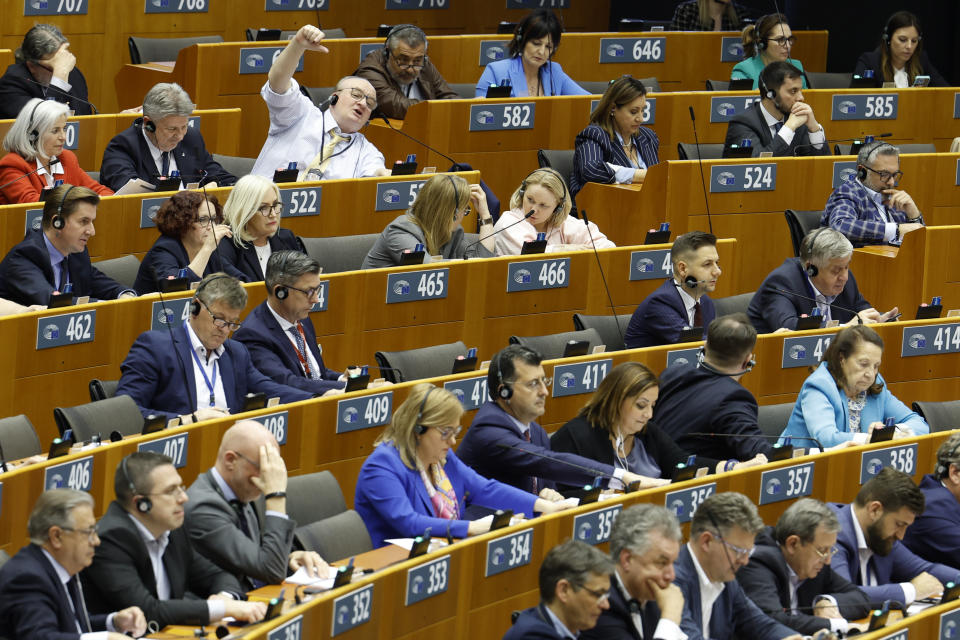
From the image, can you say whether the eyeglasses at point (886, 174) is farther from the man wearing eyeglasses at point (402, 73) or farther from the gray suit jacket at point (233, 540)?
the gray suit jacket at point (233, 540)

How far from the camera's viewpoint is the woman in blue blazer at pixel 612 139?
5996 mm

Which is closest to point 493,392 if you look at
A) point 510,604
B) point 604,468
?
point 604,468

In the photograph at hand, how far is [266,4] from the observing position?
7.20 metres

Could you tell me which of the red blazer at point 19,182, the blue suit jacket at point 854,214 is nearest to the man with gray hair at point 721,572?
the red blazer at point 19,182

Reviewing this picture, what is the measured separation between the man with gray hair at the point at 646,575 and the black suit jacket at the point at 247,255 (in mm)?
1833

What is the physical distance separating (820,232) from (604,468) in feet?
5.30

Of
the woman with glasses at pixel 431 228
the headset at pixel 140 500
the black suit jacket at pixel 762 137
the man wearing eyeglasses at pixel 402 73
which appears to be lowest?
the headset at pixel 140 500

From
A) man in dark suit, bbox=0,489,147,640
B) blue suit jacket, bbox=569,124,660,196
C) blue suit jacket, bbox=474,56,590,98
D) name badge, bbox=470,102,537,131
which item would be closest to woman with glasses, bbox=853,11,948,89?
blue suit jacket, bbox=474,56,590,98

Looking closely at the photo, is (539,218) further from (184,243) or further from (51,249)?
(51,249)

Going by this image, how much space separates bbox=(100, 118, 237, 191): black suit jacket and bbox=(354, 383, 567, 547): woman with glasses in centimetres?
168

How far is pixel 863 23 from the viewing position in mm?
7746

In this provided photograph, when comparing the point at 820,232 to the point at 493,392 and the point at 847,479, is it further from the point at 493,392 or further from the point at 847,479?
the point at 493,392

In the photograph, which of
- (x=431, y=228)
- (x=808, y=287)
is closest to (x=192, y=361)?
(x=431, y=228)

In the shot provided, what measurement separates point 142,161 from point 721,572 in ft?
8.76
